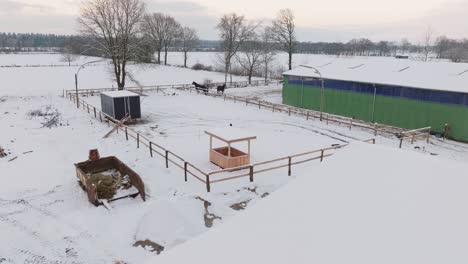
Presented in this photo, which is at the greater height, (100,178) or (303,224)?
(303,224)

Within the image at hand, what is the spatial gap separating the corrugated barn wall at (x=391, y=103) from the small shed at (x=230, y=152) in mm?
15814

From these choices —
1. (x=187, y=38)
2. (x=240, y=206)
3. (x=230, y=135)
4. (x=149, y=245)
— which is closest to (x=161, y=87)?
(x=230, y=135)

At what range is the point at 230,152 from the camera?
19.1 meters

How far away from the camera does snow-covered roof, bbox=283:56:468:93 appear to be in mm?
26406

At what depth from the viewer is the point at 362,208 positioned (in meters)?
6.71

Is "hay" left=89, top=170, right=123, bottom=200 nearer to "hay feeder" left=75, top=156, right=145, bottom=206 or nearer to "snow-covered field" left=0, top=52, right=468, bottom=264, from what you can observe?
"hay feeder" left=75, top=156, right=145, bottom=206

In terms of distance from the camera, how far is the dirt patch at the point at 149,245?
11.3 m

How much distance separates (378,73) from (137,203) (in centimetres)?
2528

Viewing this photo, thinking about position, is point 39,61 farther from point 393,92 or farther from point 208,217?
point 208,217

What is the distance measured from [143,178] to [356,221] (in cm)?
1199

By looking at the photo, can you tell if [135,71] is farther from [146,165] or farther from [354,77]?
[146,165]

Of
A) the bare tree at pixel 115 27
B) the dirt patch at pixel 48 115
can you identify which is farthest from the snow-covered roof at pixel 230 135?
the bare tree at pixel 115 27

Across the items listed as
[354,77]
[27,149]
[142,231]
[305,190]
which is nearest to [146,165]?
[142,231]

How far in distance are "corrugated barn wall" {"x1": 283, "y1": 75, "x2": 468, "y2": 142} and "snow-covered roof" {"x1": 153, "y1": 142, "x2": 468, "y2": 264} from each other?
20361 millimetres
